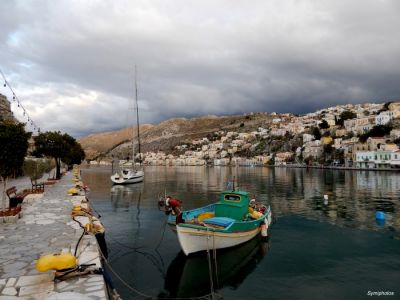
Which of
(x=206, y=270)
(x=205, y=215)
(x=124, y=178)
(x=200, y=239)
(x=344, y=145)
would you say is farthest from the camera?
(x=344, y=145)

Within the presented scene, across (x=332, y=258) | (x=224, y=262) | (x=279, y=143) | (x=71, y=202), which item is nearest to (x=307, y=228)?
(x=332, y=258)

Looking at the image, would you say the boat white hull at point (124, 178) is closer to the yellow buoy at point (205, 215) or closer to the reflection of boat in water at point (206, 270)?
the yellow buoy at point (205, 215)

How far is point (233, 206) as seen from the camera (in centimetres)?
1959

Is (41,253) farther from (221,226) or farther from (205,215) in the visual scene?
(205,215)

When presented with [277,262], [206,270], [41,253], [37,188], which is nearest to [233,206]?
[277,262]

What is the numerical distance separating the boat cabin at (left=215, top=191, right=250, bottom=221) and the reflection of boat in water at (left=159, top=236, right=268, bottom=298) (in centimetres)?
190

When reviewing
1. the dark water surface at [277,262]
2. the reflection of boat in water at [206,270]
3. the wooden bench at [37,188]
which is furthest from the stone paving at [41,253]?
the wooden bench at [37,188]

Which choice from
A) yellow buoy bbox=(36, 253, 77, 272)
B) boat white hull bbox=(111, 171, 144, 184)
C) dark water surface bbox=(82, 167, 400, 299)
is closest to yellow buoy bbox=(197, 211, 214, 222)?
dark water surface bbox=(82, 167, 400, 299)

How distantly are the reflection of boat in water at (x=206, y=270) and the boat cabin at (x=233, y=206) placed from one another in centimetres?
190

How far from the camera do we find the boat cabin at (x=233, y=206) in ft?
63.9

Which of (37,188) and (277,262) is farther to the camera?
(37,188)

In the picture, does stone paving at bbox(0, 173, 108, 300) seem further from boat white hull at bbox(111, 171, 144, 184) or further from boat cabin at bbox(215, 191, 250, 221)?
boat white hull at bbox(111, 171, 144, 184)

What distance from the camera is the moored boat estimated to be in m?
15.5

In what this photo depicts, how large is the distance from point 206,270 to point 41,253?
7435 mm
